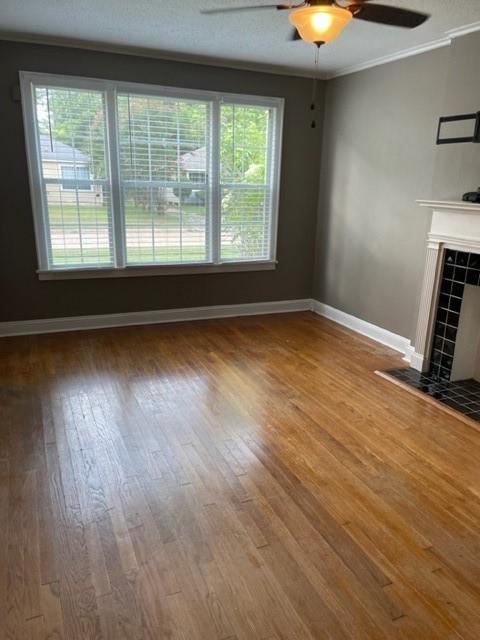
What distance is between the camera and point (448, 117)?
11.8 ft

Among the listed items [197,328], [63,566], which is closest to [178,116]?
[197,328]

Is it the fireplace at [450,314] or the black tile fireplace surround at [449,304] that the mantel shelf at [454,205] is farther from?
the black tile fireplace surround at [449,304]

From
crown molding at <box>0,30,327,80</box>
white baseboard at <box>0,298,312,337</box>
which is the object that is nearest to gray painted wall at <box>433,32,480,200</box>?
crown molding at <box>0,30,327,80</box>

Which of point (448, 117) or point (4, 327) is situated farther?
point (4, 327)

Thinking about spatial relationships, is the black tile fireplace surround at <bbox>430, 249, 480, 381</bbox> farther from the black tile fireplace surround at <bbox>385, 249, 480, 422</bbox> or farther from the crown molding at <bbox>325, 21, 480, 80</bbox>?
the crown molding at <bbox>325, 21, 480, 80</bbox>

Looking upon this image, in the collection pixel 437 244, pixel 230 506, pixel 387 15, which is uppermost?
pixel 387 15

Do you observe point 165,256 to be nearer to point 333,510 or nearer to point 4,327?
point 4,327

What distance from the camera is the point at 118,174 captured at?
4508 millimetres

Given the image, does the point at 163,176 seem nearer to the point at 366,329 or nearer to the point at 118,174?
the point at 118,174

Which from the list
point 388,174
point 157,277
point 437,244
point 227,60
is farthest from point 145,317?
point 437,244

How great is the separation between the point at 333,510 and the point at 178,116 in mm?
3926

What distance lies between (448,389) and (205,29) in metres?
3.38

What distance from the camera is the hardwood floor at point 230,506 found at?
168 cm

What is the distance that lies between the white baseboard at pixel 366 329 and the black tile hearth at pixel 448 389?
359mm
